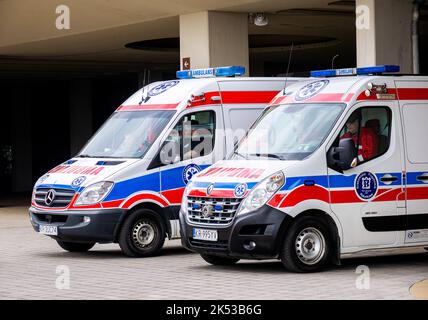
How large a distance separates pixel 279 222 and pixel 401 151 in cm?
180

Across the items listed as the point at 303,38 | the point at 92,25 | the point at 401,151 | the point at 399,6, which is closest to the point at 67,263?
the point at 401,151

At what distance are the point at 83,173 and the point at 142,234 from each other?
1081 mm

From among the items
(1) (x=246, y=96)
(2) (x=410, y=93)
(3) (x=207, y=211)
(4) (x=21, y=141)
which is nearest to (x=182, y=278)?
(3) (x=207, y=211)

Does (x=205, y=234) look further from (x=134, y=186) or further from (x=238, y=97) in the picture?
(x=238, y=97)

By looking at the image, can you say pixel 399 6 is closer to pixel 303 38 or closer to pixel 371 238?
pixel 371 238

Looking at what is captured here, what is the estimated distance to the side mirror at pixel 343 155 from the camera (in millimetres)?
11500

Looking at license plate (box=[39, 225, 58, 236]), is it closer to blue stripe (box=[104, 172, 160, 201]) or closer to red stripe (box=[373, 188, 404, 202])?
blue stripe (box=[104, 172, 160, 201])

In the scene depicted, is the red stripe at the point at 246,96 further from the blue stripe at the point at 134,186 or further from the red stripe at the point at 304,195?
the red stripe at the point at 304,195

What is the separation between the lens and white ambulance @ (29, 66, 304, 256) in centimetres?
1346

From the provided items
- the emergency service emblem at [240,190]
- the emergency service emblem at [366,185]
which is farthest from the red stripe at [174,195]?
the emergency service emblem at [366,185]

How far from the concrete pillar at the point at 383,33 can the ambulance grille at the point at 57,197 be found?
5043 mm

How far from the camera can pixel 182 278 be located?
1141 centimetres

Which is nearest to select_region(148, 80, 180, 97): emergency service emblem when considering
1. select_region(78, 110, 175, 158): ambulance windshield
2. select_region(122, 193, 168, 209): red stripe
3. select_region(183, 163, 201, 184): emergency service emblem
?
select_region(78, 110, 175, 158): ambulance windshield

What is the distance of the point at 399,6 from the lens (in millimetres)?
16406
